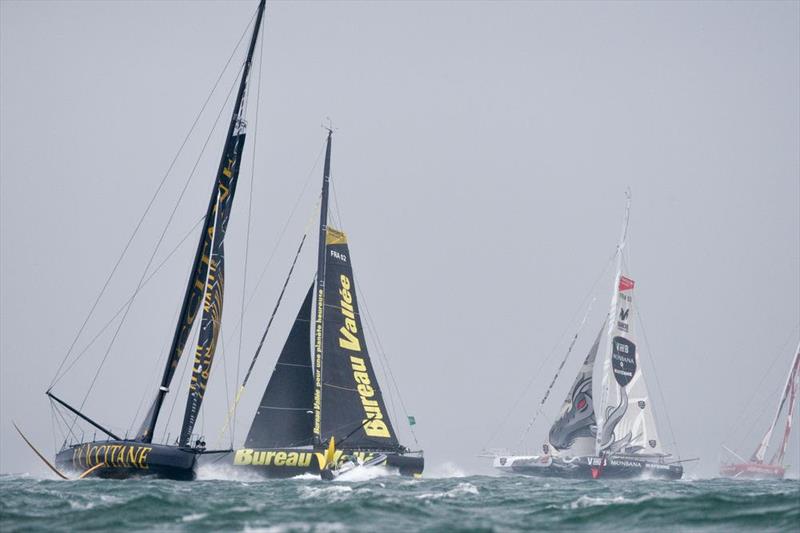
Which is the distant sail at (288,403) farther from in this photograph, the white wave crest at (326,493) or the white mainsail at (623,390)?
the white mainsail at (623,390)

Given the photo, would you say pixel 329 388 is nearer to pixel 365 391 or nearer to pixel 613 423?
pixel 365 391

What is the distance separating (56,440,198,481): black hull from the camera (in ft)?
134

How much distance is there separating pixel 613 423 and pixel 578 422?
2814mm

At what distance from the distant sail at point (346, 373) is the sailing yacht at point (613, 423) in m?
27.5

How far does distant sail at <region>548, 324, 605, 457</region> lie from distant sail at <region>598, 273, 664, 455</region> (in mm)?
1020

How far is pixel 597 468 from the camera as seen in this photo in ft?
252

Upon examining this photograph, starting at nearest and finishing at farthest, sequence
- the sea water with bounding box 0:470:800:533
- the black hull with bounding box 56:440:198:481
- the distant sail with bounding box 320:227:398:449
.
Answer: the sea water with bounding box 0:470:800:533, the black hull with bounding box 56:440:198:481, the distant sail with bounding box 320:227:398:449

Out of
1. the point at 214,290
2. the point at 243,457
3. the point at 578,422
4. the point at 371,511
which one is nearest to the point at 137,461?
the point at 243,457

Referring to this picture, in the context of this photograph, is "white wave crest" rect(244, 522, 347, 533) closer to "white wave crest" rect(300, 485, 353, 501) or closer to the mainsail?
"white wave crest" rect(300, 485, 353, 501)

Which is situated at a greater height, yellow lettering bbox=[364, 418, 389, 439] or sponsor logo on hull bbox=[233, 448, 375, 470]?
yellow lettering bbox=[364, 418, 389, 439]

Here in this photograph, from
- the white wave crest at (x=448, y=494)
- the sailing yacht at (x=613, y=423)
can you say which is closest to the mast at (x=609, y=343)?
the sailing yacht at (x=613, y=423)

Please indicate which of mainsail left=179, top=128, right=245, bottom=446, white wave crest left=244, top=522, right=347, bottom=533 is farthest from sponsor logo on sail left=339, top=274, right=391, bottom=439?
white wave crest left=244, top=522, right=347, bottom=533

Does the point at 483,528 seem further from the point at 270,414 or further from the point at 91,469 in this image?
the point at 270,414

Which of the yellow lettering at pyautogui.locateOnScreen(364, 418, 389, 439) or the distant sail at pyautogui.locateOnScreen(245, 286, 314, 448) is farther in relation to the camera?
the yellow lettering at pyautogui.locateOnScreen(364, 418, 389, 439)
